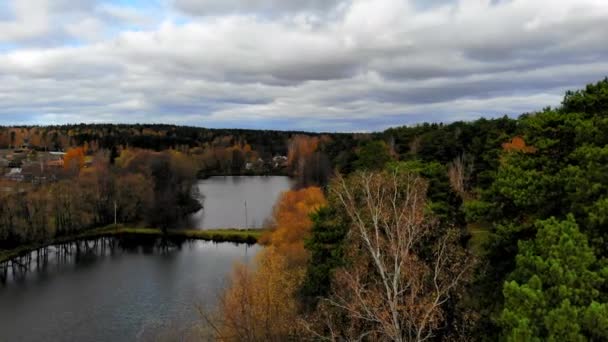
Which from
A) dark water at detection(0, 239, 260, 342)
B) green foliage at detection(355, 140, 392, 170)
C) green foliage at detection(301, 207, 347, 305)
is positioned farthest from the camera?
green foliage at detection(355, 140, 392, 170)

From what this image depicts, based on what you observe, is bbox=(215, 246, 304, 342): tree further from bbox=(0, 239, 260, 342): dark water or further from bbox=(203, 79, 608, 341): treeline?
bbox=(0, 239, 260, 342): dark water

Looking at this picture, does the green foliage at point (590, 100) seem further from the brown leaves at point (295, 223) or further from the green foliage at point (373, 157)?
the green foliage at point (373, 157)

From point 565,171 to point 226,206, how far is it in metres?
55.5

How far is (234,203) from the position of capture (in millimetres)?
65938

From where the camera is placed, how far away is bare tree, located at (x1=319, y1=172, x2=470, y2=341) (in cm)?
902

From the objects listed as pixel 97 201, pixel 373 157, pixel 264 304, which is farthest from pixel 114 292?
pixel 97 201

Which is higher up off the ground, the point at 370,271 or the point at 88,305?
the point at 370,271

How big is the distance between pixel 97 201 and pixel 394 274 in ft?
159

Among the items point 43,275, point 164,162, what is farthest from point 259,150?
point 43,275

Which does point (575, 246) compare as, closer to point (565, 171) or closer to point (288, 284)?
point (565, 171)

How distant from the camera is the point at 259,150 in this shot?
146 m

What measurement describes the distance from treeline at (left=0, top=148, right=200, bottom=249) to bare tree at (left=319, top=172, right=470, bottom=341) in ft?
120

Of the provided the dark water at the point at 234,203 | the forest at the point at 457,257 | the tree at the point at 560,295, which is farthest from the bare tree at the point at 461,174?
the tree at the point at 560,295

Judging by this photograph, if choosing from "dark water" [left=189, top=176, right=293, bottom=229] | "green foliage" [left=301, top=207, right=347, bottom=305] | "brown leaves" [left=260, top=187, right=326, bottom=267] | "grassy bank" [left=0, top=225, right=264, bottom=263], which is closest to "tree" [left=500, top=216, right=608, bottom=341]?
"green foliage" [left=301, top=207, right=347, bottom=305]
